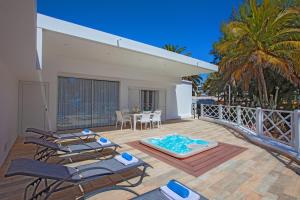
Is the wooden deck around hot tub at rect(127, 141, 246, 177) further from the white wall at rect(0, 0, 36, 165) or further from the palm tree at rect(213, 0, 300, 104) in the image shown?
the palm tree at rect(213, 0, 300, 104)

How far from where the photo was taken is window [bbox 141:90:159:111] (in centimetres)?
1194

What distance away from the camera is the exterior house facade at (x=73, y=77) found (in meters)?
4.66

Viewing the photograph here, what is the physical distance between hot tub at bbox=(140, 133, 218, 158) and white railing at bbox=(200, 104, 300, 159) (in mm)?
2192

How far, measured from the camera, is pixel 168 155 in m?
4.98

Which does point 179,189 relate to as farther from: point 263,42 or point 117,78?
point 263,42

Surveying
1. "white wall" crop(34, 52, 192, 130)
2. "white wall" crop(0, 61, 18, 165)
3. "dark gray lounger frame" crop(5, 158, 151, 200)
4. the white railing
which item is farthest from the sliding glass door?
the white railing

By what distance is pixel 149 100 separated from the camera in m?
12.3

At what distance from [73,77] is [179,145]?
6381 mm

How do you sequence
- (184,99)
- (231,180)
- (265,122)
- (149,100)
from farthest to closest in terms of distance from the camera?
1. (184,99)
2. (149,100)
3. (265,122)
4. (231,180)

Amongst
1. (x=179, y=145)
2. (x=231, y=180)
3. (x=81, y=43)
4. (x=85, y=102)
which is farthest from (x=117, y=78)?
(x=231, y=180)

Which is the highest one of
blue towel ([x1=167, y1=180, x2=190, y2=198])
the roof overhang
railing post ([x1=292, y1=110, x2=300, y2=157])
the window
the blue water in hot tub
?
the roof overhang

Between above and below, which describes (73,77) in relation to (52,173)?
above

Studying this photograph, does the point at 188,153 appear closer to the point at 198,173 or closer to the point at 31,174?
the point at 198,173

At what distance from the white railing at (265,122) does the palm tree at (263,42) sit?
1.88 meters
